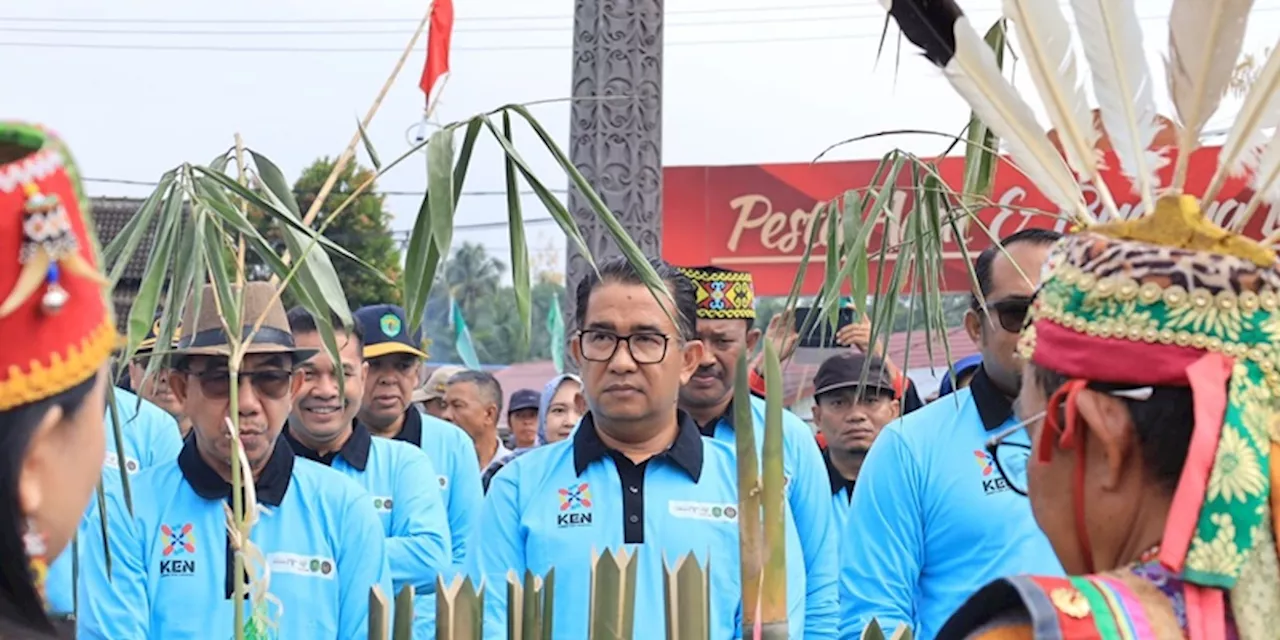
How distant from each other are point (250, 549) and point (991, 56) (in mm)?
1390

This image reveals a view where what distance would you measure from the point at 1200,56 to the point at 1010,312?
5.70 ft

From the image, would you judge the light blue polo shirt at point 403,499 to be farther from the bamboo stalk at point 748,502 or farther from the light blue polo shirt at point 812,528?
the bamboo stalk at point 748,502

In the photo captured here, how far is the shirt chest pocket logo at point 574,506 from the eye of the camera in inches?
136

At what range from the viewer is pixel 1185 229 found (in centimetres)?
169

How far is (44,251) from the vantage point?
1.28m

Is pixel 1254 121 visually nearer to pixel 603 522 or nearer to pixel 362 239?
pixel 603 522

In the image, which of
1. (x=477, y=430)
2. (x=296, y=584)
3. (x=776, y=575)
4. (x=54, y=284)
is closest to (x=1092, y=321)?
(x=776, y=575)

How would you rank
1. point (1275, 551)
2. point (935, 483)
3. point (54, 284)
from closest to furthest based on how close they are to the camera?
point (54, 284), point (1275, 551), point (935, 483)

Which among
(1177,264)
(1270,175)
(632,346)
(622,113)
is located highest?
(622,113)

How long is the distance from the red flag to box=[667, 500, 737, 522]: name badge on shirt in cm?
107

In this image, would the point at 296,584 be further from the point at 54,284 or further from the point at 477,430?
the point at 477,430

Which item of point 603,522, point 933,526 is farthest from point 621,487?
point 933,526

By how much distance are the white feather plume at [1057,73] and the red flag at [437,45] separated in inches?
53.4

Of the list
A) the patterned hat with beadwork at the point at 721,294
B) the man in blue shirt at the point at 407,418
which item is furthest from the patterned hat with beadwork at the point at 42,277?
the man in blue shirt at the point at 407,418
